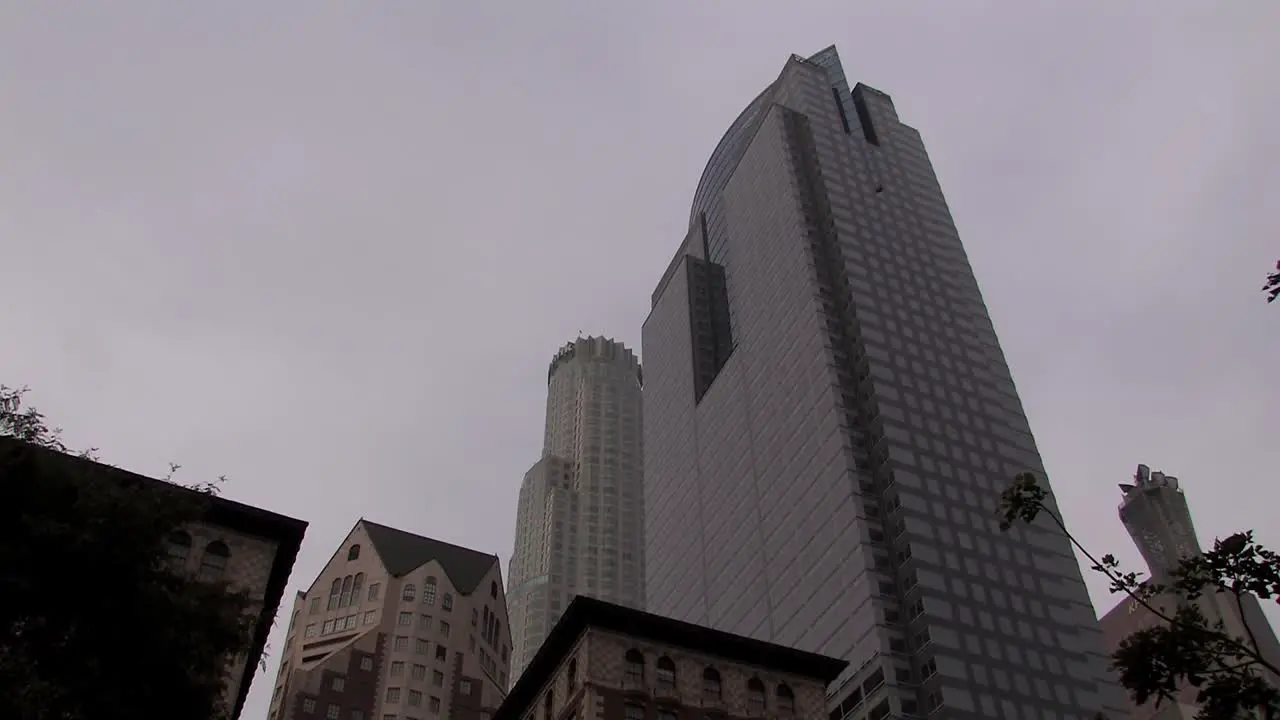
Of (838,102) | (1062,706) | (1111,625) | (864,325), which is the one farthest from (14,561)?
(1111,625)

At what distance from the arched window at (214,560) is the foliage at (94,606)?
32.4m

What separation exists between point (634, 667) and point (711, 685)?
15.0 feet

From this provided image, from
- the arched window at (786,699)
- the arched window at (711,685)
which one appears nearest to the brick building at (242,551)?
the arched window at (711,685)

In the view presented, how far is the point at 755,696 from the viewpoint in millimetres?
59562

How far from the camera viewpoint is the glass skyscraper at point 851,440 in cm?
9888

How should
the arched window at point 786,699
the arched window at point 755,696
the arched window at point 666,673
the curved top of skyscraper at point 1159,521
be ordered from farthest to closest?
1. the curved top of skyscraper at point 1159,521
2. the arched window at point 786,699
3. the arched window at point 755,696
4. the arched window at point 666,673

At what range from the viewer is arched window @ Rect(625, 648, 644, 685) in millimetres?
56987

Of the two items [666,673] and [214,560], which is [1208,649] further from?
[214,560]

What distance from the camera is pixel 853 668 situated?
96.6 m

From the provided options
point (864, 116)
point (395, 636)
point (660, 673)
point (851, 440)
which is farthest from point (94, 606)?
point (864, 116)

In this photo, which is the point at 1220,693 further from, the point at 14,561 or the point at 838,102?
the point at 838,102

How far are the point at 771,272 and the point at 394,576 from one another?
206ft

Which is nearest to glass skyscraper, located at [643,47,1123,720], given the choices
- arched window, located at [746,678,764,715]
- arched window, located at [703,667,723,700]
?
arched window, located at [746,678,764,715]

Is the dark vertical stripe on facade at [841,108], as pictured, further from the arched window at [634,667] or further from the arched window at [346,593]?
the arched window at [634,667]
